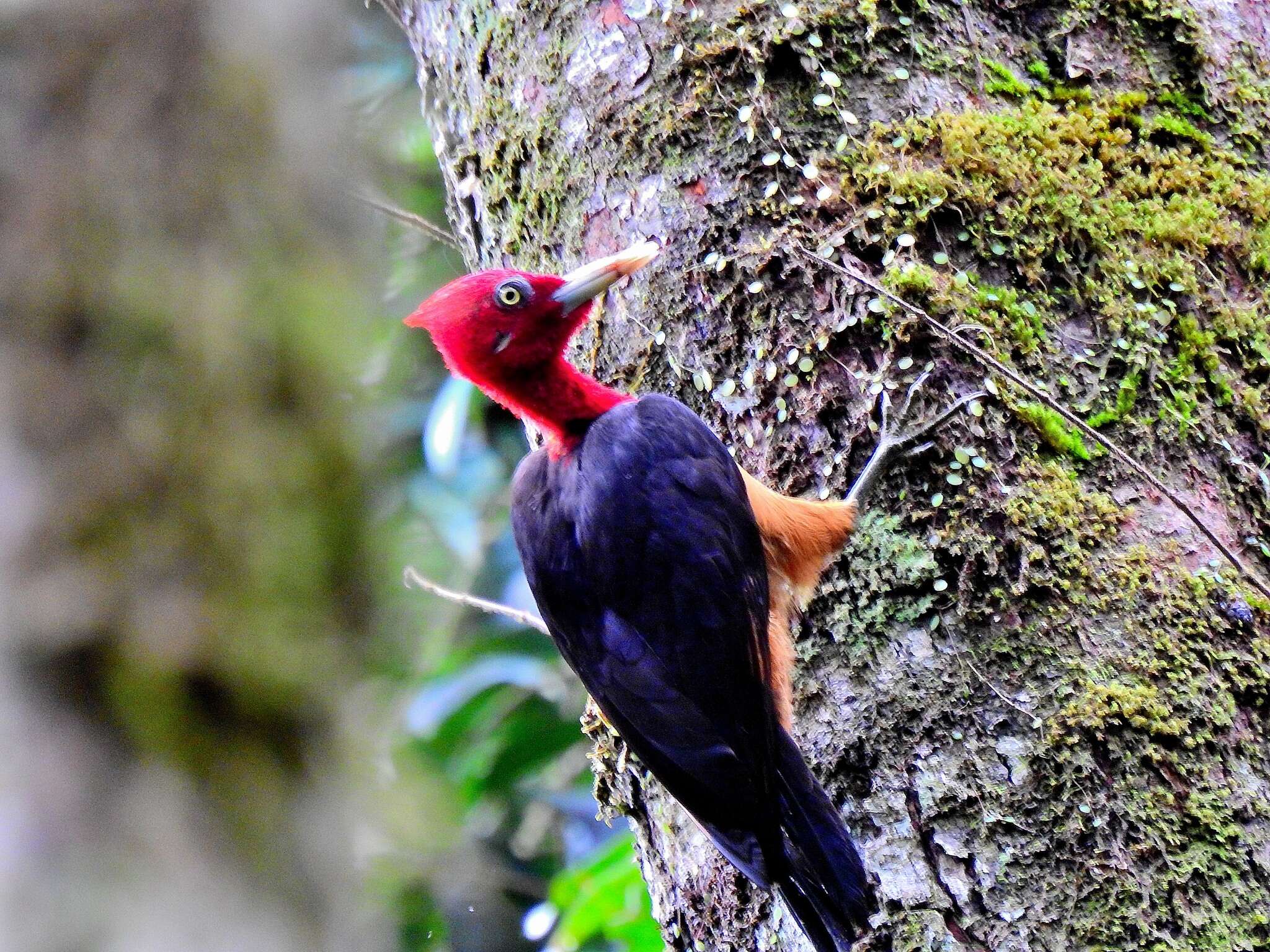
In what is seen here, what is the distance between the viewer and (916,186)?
296 cm

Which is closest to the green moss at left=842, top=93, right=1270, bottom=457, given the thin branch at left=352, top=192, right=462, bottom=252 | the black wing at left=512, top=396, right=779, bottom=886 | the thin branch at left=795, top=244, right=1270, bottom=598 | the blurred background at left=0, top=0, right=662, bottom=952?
the thin branch at left=795, top=244, right=1270, bottom=598

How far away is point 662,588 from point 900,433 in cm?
73

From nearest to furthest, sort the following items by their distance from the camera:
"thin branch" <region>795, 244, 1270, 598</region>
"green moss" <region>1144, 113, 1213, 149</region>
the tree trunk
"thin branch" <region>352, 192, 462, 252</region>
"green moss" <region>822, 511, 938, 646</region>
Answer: "thin branch" <region>795, 244, 1270, 598</region> → the tree trunk → "green moss" <region>822, 511, 938, 646</region> → "green moss" <region>1144, 113, 1213, 149</region> → "thin branch" <region>352, 192, 462, 252</region>

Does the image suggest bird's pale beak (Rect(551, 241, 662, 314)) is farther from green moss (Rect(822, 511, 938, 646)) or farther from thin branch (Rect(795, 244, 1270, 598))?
green moss (Rect(822, 511, 938, 646))

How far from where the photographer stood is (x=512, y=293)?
11.0 ft

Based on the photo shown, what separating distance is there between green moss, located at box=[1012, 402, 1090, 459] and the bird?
5.3 inches

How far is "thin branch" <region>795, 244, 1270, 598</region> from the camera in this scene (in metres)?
2.21

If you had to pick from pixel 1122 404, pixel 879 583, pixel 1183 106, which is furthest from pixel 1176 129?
pixel 879 583

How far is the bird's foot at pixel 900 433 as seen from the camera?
9.12 feet

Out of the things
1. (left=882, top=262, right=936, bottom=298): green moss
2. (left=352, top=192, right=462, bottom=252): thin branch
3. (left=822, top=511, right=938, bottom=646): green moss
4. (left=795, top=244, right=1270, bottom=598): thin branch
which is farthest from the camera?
(left=352, top=192, right=462, bottom=252): thin branch

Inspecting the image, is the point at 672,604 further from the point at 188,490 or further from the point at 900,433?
the point at 188,490

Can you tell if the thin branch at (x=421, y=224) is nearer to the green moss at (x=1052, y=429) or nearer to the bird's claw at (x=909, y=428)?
the bird's claw at (x=909, y=428)

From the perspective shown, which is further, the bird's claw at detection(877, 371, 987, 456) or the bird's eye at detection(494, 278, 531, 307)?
the bird's eye at detection(494, 278, 531, 307)

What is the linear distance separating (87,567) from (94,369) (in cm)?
14
